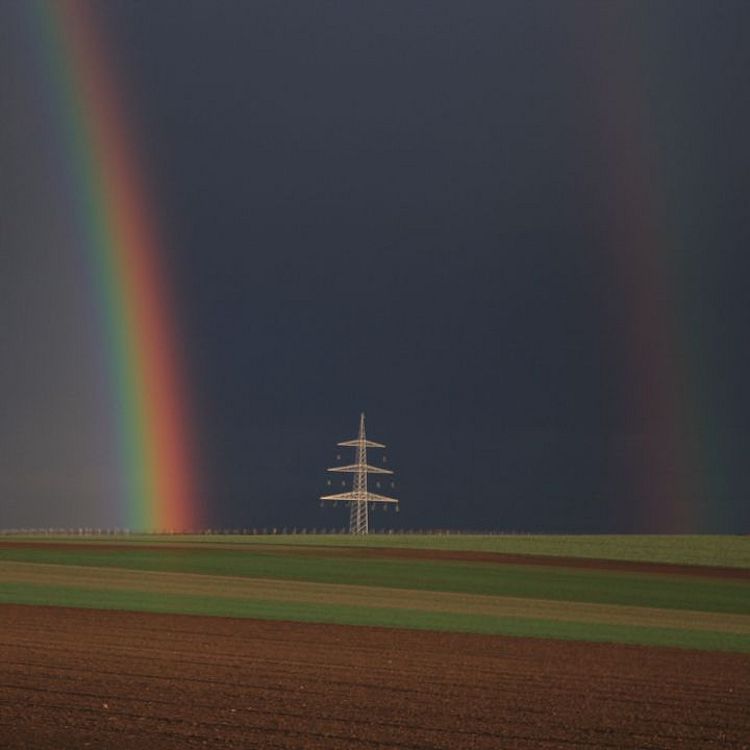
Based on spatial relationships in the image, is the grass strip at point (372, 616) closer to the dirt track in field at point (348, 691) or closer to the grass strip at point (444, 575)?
the dirt track in field at point (348, 691)

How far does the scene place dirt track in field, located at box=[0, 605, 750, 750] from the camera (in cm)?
1970

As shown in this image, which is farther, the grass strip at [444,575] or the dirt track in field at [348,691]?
the grass strip at [444,575]

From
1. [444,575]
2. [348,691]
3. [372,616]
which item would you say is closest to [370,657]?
[348,691]

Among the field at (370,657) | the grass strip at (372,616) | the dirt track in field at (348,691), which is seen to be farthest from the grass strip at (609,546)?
the dirt track in field at (348,691)

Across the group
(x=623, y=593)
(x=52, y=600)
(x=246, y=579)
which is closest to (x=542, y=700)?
(x=52, y=600)

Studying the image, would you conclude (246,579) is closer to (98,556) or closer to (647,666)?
(98,556)

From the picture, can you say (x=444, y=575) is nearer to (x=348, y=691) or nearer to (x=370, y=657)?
(x=370, y=657)

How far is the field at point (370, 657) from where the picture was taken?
67.1ft

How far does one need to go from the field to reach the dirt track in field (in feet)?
0.25

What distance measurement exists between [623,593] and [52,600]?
78.8 ft

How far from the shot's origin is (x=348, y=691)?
2456 cm

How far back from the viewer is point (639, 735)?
20.5 m

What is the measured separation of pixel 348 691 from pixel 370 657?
234 inches

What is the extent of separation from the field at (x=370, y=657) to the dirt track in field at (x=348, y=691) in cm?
8
